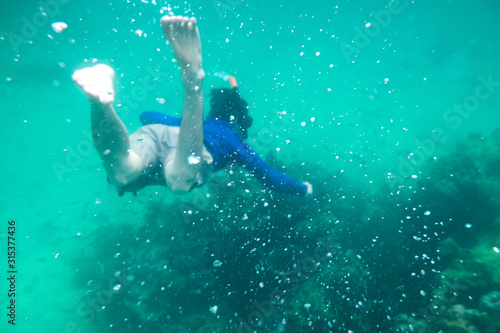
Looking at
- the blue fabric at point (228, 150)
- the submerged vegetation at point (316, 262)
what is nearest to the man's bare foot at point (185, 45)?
the blue fabric at point (228, 150)

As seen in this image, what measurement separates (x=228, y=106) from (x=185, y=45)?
181 centimetres

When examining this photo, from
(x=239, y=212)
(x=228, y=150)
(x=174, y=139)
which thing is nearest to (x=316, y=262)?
(x=239, y=212)

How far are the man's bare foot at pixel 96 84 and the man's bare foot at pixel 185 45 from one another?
742 millimetres

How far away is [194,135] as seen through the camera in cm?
272

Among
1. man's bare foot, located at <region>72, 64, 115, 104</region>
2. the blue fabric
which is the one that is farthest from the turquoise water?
man's bare foot, located at <region>72, 64, 115, 104</region>

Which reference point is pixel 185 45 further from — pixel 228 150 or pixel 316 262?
pixel 316 262

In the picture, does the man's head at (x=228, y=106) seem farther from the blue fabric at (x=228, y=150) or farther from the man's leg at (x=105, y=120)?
the man's leg at (x=105, y=120)

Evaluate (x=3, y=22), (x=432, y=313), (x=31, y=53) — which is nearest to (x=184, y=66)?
(x=432, y=313)

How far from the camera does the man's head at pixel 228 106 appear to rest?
4410 millimetres

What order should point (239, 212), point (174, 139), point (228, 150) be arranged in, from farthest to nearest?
point (239, 212)
point (228, 150)
point (174, 139)

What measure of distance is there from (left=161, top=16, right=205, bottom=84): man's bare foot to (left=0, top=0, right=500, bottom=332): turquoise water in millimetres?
6154

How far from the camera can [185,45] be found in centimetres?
270

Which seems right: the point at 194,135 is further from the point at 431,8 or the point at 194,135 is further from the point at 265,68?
the point at 265,68

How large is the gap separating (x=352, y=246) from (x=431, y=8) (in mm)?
39895
